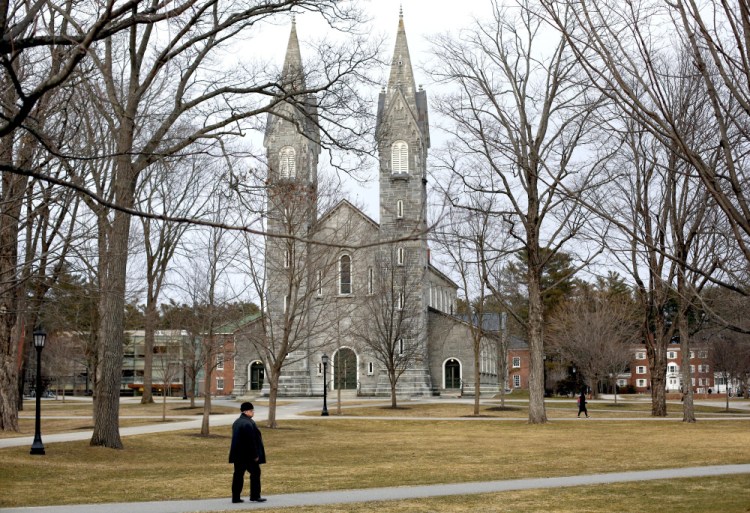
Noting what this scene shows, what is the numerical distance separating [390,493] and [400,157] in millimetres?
50373

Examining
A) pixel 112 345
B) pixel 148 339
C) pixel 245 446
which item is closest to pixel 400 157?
pixel 148 339

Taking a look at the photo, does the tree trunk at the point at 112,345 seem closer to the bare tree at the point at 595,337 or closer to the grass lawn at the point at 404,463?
the grass lawn at the point at 404,463

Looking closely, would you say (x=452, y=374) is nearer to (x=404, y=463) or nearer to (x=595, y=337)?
(x=595, y=337)

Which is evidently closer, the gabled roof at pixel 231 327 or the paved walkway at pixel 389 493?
the paved walkway at pixel 389 493

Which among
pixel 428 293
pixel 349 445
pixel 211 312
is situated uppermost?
pixel 428 293

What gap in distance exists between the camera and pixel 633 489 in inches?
551

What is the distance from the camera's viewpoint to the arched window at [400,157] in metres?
62.7

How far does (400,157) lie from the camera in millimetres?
63031

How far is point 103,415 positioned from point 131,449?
1.53 meters

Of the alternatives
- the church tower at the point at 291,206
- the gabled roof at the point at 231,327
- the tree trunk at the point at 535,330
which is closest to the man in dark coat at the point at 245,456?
the church tower at the point at 291,206

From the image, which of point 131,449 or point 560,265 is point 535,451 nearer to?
point 131,449

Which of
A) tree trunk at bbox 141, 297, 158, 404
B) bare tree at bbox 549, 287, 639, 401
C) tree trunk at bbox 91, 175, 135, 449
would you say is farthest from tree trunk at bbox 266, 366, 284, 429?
bare tree at bbox 549, 287, 639, 401

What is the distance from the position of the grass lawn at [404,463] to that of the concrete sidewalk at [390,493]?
2.09ft

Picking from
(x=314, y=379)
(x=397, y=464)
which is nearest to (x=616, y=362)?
A: (x=314, y=379)
